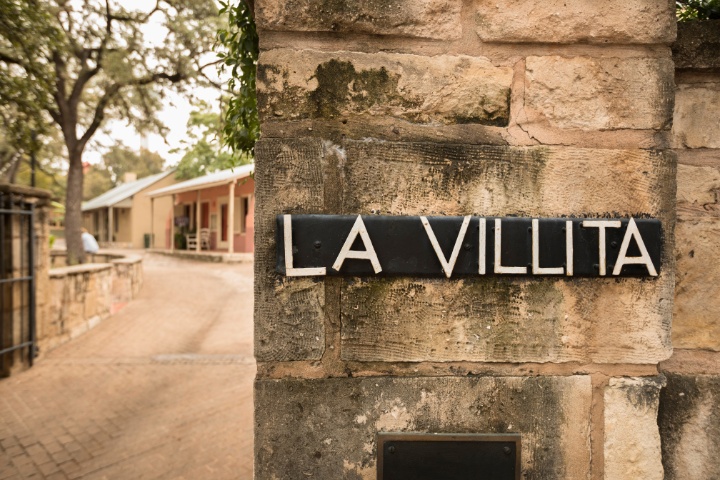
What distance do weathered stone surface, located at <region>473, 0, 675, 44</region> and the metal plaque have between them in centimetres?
125

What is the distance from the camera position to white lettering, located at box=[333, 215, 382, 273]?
4.25 ft

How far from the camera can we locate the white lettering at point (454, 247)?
1.32 metres

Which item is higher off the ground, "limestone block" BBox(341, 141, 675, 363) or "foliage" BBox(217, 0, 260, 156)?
"foliage" BBox(217, 0, 260, 156)

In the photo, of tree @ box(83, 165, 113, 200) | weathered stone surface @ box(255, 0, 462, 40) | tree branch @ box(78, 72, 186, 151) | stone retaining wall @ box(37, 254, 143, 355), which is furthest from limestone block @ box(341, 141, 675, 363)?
tree @ box(83, 165, 113, 200)

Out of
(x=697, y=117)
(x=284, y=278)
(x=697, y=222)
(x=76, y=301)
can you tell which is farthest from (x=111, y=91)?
(x=697, y=222)

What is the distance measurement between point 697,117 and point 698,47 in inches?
9.6

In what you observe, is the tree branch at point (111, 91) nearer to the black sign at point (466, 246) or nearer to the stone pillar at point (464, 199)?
the stone pillar at point (464, 199)

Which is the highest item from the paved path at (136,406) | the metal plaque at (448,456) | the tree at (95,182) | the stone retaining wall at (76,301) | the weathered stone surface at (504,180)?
the tree at (95,182)

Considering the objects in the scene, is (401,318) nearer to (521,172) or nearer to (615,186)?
(521,172)

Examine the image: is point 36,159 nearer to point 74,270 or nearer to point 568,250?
point 74,270

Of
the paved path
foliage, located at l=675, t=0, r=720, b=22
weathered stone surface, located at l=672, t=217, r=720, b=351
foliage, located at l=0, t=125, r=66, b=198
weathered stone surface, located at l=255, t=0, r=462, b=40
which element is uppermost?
foliage, located at l=0, t=125, r=66, b=198

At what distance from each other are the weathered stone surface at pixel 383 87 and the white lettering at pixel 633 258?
0.51m

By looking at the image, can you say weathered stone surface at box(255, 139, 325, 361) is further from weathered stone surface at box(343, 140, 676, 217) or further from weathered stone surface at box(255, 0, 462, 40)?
weathered stone surface at box(255, 0, 462, 40)

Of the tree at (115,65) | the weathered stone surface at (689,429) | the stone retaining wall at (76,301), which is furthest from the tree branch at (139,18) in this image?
the weathered stone surface at (689,429)
